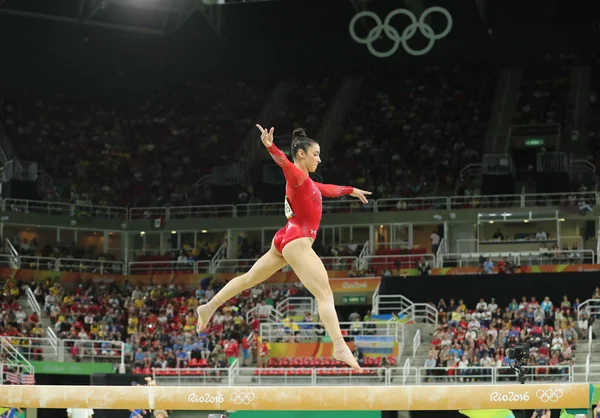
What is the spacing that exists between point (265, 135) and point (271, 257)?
118cm

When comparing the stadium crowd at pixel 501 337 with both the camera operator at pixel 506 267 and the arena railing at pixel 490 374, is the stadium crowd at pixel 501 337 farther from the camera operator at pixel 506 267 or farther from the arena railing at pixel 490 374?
the camera operator at pixel 506 267

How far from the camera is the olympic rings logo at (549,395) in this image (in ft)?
27.8

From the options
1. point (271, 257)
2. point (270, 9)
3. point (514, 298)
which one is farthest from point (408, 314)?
Result: point (271, 257)

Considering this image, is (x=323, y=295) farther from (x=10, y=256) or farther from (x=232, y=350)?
(x=10, y=256)

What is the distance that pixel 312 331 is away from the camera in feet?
102

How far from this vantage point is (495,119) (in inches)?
1676


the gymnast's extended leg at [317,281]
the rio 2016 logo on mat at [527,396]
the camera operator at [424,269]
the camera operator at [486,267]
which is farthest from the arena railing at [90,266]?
the rio 2016 logo on mat at [527,396]

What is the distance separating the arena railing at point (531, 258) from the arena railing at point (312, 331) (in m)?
4.56

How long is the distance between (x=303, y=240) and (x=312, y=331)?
22.6 meters

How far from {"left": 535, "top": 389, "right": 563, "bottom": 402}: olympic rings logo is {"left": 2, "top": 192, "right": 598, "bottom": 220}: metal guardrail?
2956 centimetres

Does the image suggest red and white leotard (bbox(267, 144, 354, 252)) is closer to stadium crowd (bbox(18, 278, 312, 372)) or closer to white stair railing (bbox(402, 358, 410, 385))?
white stair railing (bbox(402, 358, 410, 385))

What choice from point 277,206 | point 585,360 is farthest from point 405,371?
point 277,206

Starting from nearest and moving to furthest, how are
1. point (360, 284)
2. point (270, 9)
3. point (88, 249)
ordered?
1. point (360, 284)
2. point (88, 249)
3. point (270, 9)

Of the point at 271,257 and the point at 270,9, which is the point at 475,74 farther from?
the point at 271,257
